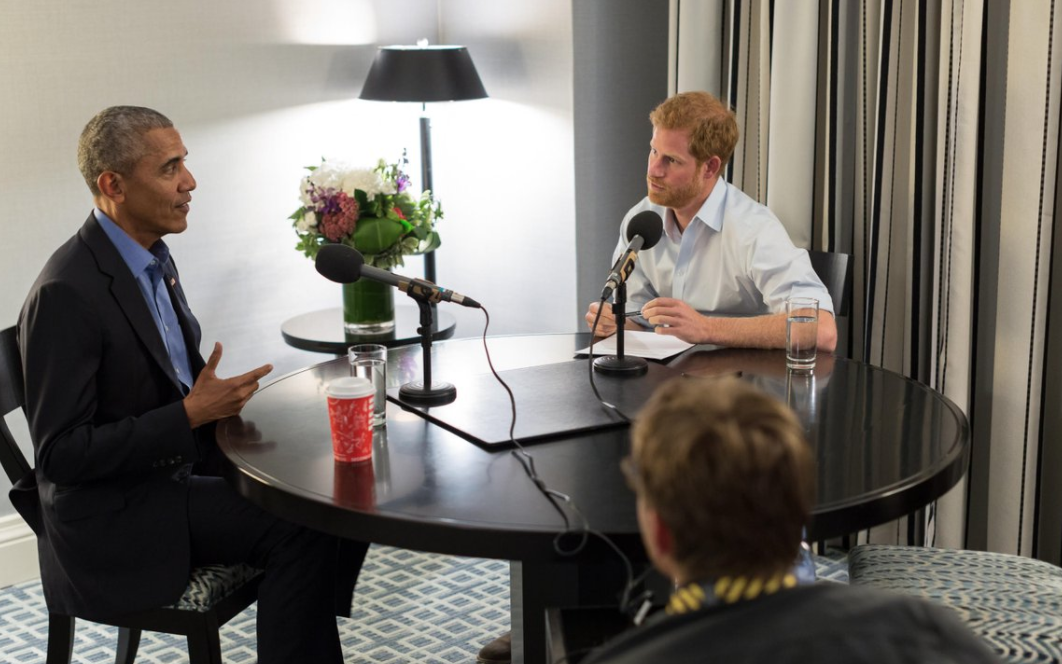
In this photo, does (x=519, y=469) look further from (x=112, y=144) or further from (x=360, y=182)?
(x=360, y=182)

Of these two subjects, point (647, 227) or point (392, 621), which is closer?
point (647, 227)

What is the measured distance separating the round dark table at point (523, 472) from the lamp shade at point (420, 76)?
53.3 inches

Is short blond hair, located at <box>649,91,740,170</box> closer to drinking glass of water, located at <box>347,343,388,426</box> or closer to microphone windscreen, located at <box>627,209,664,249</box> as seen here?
microphone windscreen, located at <box>627,209,664,249</box>

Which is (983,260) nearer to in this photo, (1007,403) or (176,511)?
(1007,403)

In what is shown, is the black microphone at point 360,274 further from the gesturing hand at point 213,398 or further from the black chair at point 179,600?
the black chair at point 179,600

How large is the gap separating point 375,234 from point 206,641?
4.53 feet

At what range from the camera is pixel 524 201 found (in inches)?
149

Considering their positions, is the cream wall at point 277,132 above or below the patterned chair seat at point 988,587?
above

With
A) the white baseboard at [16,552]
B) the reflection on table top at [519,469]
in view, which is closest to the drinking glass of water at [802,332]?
the reflection on table top at [519,469]

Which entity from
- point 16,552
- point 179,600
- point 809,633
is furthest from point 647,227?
point 16,552

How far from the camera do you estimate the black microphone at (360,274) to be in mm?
2023

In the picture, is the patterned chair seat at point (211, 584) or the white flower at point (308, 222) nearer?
the patterned chair seat at point (211, 584)

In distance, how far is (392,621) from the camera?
115 inches

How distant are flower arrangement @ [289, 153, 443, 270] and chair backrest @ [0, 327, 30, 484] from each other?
3.38 ft
